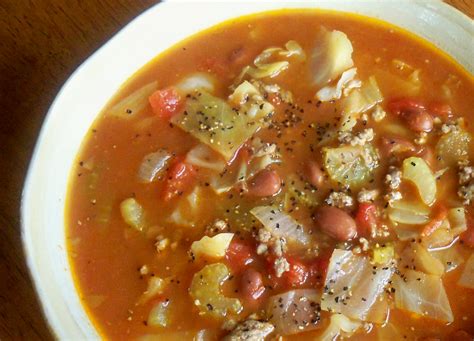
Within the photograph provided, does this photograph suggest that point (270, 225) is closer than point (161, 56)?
Yes

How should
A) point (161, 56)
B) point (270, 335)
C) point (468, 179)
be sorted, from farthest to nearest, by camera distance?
point (161, 56) → point (468, 179) → point (270, 335)

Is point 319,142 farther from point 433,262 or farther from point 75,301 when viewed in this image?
point 75,301

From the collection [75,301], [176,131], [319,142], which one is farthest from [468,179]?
[75,301]

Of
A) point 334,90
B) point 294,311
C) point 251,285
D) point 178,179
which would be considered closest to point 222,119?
point 178,179

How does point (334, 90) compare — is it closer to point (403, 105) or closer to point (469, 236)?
point (403, 105)

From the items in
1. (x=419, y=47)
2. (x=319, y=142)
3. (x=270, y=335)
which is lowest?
(x=270, y=335)
